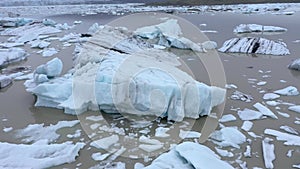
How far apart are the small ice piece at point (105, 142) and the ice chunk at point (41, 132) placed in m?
0.53

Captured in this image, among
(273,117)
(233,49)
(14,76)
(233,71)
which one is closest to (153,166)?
(273,117)

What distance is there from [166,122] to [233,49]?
5.07m

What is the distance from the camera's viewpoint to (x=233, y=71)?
6316mm

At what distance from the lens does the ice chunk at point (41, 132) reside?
11.6 ft

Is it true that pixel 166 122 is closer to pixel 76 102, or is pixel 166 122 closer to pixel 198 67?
pixel 76 102

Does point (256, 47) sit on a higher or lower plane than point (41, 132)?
higher

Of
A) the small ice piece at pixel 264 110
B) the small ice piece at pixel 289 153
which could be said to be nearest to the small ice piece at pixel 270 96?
the small ice piece at pixel 264 110

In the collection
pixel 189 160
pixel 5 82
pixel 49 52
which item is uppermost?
pixel 189 160

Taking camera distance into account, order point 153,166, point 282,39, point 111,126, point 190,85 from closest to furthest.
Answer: point 153,166, point 111,126, point 190,85, point 282,39

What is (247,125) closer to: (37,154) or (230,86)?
(230,86)

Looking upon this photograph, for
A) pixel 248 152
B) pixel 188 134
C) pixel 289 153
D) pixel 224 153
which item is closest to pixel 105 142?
pixel 188 134

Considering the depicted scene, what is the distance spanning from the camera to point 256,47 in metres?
8.13

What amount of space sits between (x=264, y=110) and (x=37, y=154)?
2977 millimetres

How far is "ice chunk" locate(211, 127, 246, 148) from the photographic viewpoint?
10.9ft
